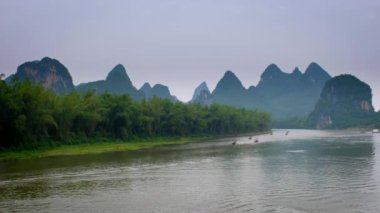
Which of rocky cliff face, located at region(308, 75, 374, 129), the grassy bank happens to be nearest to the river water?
the grassy bank

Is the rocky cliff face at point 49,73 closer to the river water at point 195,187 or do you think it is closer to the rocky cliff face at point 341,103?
the rocky cliff face at point 341,103

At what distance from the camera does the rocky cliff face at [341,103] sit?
148750 millimetres

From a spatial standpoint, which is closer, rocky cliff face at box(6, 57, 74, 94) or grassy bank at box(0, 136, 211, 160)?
grassy bank at box(0, 136, 211, 160)

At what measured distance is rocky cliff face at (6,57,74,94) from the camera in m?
124

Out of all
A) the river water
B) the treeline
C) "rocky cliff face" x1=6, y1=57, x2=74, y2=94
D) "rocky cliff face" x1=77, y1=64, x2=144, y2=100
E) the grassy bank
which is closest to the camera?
the river water

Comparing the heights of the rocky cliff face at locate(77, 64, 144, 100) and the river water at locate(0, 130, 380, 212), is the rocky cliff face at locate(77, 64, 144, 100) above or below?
above

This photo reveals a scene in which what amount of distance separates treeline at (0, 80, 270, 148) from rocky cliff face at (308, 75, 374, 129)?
71104mm

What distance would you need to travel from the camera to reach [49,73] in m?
124

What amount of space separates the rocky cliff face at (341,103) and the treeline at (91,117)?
71.1m

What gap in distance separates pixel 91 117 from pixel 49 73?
277 ft

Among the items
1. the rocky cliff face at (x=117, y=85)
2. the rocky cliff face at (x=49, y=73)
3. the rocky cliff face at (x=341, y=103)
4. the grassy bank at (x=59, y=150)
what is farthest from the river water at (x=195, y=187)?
the rocky cliff face at (x=117, y=85)

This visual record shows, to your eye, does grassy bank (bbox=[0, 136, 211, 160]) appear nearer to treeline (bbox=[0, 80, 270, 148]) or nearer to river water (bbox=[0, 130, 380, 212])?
treeline (bbox=[0, 80, 270, 148])

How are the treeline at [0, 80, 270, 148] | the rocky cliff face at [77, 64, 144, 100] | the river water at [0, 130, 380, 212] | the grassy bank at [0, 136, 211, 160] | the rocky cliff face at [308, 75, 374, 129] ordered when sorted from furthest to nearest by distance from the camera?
the rocky cliff face at [77, 64, 144, 100], the rocky cliff face at [308, 75, 374, 129], the treeline at [0, 80, 270, 148], the grassy bank at [0, 136, 211, 160], the river water at [0, 130, 380, 212]

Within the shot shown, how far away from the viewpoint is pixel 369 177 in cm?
1994
